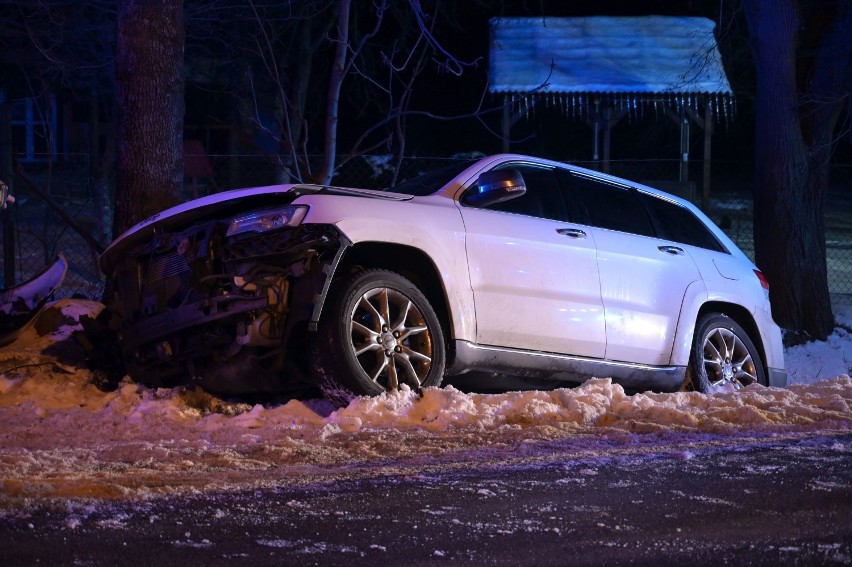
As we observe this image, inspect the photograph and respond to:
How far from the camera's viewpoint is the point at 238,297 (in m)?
6.14

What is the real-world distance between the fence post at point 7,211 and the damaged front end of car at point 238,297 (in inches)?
160

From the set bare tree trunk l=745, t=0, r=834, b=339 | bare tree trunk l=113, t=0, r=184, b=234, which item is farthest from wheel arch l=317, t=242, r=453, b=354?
bare tree trunk l=745, t=0, r=834, b=339

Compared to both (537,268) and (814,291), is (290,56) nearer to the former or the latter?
(814,291)

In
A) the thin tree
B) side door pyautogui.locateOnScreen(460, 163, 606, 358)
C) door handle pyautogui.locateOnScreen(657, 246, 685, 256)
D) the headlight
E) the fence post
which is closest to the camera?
the headlight

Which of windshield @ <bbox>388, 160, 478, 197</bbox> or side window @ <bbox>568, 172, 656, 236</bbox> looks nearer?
windshield @ <bbox>388, 160, 478, 197</bbox>

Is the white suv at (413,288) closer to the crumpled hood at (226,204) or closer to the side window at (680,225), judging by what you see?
the crumpled hood at (226,204)

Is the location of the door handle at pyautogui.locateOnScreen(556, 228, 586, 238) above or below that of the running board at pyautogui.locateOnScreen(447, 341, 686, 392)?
above

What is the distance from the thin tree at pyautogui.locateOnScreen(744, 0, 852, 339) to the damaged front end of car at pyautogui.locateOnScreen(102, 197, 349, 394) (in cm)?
769

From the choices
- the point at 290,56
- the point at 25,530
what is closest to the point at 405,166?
the point at 290,56

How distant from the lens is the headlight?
20.3ft

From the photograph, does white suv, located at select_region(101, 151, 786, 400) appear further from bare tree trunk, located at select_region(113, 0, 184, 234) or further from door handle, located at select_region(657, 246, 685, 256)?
bare tree trunk, located at select_region(113, 0, 184, 234)

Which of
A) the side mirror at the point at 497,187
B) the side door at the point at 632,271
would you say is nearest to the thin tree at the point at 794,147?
the side door at the point at 632,271

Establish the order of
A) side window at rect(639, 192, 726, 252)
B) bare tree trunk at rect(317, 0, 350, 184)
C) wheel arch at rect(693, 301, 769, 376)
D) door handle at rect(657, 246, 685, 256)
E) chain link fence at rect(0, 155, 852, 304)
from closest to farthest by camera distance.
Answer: door handle at rect(657, 246, 685, 256) < side window at rect(639, 192, 726, 252) < wheel arch at rect(693, 301, 769, 376) < bare tree trunk at rect(317, 0, 350, 184) < chain link fence at rect(0, 155, 852, 304)

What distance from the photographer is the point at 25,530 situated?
13.0 feet
